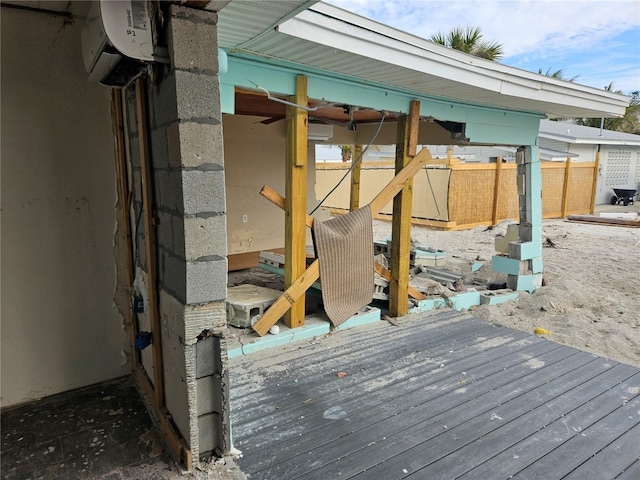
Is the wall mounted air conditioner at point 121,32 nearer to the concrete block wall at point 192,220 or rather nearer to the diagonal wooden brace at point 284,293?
the concrete block wall at point 192,220

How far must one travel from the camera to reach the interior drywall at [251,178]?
21.7ft

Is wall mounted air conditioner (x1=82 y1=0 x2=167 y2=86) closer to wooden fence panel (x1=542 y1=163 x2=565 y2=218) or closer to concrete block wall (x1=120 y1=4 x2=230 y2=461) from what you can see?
concrete block wall (x1=120 y1=4 x2=230 y2=461)

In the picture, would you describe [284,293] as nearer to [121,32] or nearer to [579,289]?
[121,32]

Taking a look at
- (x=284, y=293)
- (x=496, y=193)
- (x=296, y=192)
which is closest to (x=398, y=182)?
(x=296, y=192)

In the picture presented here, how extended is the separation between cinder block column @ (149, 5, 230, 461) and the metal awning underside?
56cm

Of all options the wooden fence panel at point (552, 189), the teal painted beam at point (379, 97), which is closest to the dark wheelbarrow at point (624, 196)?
the wooden fence panel at point (552, 189)

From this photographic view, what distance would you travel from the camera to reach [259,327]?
12.4 feet

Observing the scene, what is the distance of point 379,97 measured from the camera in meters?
4.12

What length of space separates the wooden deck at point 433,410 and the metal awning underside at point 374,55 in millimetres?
2468

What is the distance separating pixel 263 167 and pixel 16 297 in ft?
15.8

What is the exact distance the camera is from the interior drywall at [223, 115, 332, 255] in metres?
6.61

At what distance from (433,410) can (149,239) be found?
218cm

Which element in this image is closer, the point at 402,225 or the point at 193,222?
the point at 193,222

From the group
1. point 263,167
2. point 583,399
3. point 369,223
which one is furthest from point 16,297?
point 263,167
